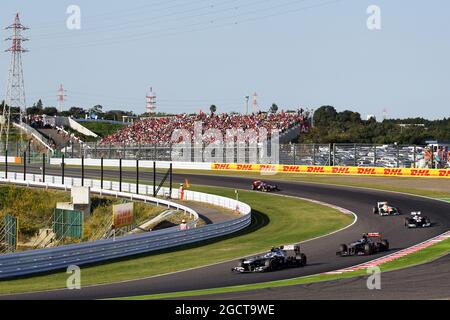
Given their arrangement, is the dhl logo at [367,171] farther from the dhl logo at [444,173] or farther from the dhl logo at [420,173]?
the dhl logo at [444,173]

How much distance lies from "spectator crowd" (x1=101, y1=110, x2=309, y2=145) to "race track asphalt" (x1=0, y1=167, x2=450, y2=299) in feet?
66.0

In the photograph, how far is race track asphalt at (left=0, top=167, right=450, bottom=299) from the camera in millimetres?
23172

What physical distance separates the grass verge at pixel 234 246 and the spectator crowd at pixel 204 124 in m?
31.7

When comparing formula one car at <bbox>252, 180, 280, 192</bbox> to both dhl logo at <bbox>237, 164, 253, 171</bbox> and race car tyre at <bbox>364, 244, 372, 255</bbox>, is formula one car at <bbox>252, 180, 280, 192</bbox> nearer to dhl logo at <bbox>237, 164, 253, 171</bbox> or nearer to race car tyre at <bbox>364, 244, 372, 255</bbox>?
dhl logo at <bbox>237, 164, 253, 171</bbox>

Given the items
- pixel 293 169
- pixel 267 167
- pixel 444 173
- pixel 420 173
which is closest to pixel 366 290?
pixel 444 173

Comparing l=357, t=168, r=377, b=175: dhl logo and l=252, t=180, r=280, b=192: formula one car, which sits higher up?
l=357, t=168, r=377, b=175: dhl logo

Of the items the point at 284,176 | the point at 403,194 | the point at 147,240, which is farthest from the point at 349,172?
the point at 147,240

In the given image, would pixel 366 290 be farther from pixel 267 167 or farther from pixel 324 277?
pixel 267 167

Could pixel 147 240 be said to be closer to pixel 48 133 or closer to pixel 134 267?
pixel 134 267

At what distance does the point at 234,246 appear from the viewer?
33281mm

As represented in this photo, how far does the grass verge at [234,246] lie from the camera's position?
25.8 meters

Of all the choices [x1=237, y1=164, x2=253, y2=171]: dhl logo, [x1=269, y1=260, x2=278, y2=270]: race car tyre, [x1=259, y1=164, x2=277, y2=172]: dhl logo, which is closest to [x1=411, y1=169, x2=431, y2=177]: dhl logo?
[x1=259, y1=164, x2=277, y2=172]: dhl logo

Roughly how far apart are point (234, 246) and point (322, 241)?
150 inches

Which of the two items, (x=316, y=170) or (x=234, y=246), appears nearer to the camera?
(x=234, y=246)
